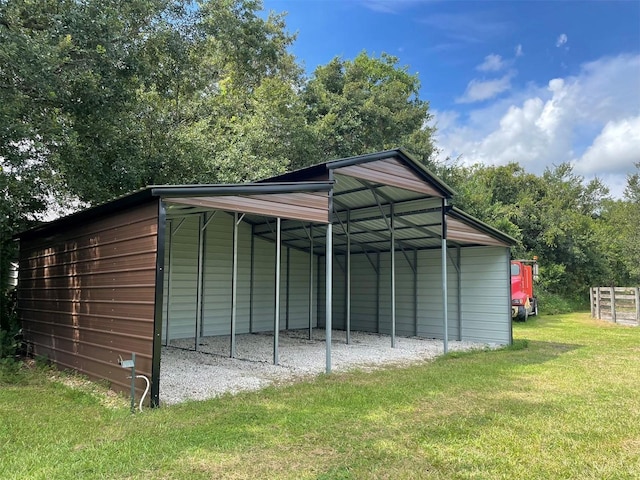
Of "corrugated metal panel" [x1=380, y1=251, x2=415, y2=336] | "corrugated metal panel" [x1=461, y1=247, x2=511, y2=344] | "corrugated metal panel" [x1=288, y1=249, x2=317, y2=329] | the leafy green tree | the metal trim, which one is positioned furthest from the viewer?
the leafy green tree

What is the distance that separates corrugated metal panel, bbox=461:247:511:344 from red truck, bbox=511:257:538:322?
509 cm

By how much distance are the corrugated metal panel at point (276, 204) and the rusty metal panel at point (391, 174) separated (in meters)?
0.73

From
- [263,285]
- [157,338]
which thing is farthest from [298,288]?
[157,338]

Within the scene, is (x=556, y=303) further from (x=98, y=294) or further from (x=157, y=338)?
(x=157, y=338)

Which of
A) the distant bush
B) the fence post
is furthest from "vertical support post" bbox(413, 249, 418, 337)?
the distant bush

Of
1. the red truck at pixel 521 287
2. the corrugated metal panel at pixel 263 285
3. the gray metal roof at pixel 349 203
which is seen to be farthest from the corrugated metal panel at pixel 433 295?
the red truck at pixel 521 287

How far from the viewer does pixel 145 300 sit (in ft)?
16.3

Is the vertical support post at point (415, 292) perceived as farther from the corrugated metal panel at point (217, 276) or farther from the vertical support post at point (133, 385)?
the vertical support post at point (133, 385)

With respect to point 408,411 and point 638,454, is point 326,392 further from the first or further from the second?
point 638,454

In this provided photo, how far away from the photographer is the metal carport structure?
519 cm

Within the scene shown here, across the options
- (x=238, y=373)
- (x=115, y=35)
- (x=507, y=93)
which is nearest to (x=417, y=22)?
(x=507, y=93)

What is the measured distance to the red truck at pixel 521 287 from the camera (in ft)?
50.1

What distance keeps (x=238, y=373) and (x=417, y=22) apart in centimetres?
1184

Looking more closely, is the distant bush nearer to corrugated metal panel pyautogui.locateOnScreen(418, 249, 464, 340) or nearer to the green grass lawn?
corrugated metal panel pyautogui.locateOnScreen(418, 249, 464, 340)
